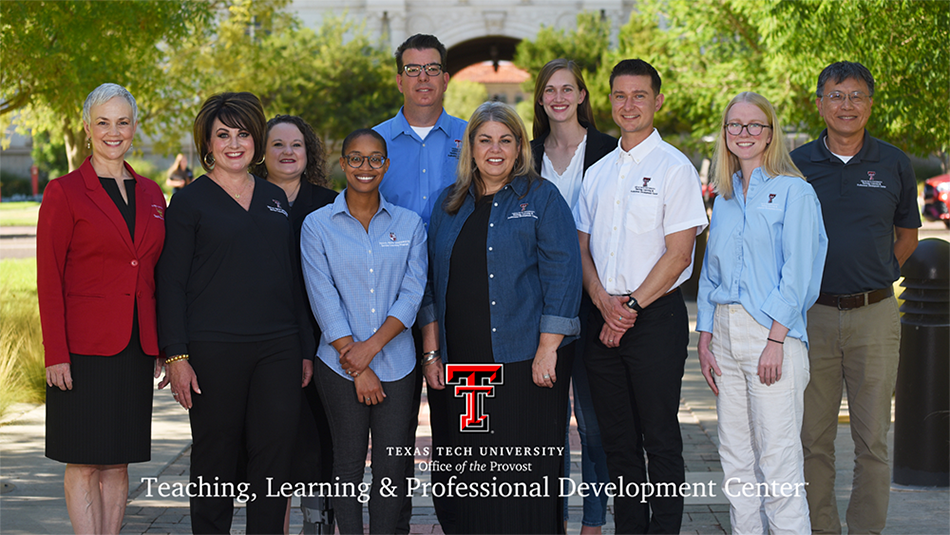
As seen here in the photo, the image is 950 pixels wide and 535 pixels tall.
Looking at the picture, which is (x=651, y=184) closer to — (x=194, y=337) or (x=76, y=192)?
(x=194, y=337)

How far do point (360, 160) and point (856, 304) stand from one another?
2582 mm

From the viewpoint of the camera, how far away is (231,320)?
395cm

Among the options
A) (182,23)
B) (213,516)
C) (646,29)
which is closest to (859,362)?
(213,516)

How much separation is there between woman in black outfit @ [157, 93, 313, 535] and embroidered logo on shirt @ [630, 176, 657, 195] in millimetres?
1707

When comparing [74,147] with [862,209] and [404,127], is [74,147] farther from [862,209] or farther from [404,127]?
[862,209]

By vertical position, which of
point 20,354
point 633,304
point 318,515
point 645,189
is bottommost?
point 318,515

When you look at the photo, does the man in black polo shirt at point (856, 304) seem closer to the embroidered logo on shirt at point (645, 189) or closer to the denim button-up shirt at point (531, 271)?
the embroidered logo on shirt at point (645, 189)

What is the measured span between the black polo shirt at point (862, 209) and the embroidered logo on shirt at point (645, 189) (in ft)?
3.02

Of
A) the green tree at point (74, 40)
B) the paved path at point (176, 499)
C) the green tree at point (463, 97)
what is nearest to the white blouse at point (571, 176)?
the paved path at point (176, 499)

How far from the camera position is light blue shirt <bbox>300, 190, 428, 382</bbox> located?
4.17 metres

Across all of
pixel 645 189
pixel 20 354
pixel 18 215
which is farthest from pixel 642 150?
pixel 18 215

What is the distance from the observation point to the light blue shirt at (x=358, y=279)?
164 inches

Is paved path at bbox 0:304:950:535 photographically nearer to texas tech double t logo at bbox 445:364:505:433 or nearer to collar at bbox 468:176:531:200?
texas tech double t logo at bbox 445:364:505:433

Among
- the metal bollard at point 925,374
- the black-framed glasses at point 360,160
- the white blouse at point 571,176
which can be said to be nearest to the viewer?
the black-framed glasses at point 360,160
